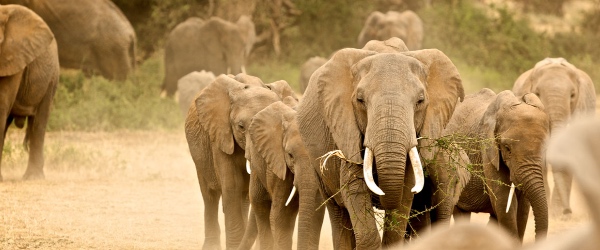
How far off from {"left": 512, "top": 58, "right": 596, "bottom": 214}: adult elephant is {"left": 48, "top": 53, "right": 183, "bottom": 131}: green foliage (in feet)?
21.4

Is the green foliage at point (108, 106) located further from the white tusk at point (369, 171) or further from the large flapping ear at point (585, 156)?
the large flapping ear at point (585, 156)

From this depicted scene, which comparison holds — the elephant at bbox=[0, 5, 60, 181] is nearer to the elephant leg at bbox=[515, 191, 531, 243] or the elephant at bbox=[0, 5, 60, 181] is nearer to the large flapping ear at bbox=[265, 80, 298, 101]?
the large flapping ear at bbox=[265, 80, 298, 101]

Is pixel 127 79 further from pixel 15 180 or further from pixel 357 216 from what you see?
pixel 357 216

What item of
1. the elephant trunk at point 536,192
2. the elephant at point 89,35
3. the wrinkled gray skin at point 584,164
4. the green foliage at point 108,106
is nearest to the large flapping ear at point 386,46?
the elephant trunk at point 536,192

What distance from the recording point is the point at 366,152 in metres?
5.14

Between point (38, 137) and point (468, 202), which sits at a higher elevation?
point (468, 202)

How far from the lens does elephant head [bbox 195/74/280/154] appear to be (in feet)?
26.3

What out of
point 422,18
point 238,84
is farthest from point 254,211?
point 422,18

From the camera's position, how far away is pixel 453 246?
1.15 metres

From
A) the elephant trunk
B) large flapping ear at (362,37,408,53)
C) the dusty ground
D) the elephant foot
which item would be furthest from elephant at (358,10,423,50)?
large flapping ear at (362,37,408,53)

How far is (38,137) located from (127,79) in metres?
6.31

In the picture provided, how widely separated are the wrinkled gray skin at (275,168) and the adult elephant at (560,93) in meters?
3.81

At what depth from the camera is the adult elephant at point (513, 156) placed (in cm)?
745

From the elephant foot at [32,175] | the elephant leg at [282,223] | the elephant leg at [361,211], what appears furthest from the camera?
the elephant foot at [32,175]
